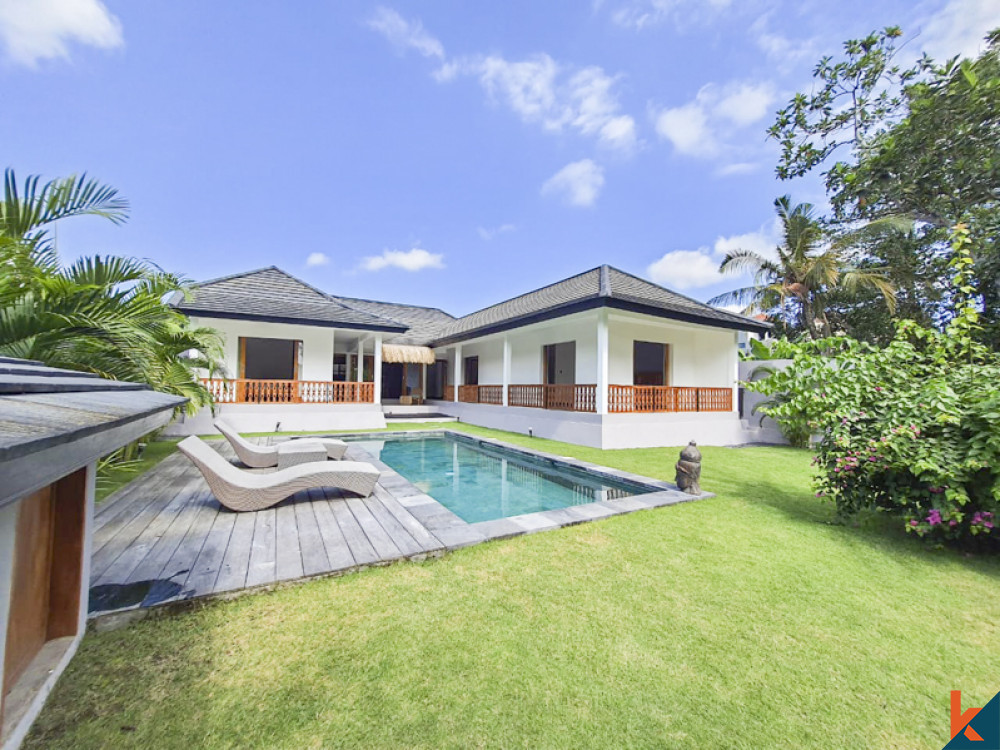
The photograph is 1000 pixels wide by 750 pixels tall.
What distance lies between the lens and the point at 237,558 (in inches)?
138

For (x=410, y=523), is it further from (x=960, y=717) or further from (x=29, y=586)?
(x=960, y=717)

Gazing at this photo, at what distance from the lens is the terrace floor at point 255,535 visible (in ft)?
10.0

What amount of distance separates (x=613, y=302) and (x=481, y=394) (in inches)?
350

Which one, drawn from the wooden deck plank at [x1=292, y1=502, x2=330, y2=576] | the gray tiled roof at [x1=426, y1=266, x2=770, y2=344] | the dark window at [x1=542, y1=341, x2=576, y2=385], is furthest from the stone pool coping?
the dark window at [x1=542, y1=341, x2=576, y2=385]

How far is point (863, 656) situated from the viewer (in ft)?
8.25

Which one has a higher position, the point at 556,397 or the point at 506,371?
the point at 506,371

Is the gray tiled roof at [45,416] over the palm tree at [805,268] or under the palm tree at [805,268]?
under

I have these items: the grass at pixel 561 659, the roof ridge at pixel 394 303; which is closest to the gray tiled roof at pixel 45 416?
the grass at pixel 561 659

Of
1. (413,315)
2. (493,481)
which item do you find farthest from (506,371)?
Result: (413,315)

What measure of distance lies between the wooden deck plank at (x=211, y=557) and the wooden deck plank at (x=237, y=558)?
1.4 inches

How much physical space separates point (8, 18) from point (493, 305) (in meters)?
16.1

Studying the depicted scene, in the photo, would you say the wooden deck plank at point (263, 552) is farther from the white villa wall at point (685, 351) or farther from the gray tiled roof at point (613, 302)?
the white villa wall at point (685, 351)

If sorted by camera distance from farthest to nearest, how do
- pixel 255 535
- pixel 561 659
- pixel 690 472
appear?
1. pixel 690 472
2. pixel 255 535
3. pixel 561 659

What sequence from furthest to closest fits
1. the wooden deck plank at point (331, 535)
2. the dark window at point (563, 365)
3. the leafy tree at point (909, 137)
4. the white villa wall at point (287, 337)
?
the dark window at point (563, 365) < the white villa wall at point (287, 337) < the leafy tree at point (909, 137) < the wooden deck plank at point (331, 535)
